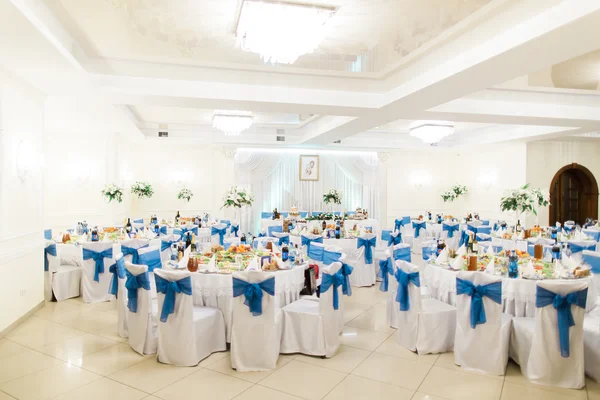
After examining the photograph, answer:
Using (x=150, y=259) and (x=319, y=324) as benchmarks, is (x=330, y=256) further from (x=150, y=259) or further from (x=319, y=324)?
(x=150, y=259)

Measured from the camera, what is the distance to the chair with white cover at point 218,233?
30.7 feet

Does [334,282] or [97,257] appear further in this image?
[97,257]

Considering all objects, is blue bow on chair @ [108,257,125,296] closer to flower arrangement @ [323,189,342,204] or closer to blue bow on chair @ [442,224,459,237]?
blue bow on chair @ [442,224,459,237]

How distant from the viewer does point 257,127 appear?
463 inches

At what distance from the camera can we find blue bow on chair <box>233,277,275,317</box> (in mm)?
3875

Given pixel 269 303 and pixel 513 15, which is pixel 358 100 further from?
pixel 269 303

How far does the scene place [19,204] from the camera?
17.5ft

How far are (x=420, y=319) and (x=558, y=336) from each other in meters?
1.25

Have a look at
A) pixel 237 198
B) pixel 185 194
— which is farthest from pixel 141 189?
pixel 237 198

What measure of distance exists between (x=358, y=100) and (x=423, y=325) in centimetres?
375

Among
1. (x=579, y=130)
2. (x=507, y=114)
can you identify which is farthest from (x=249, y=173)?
(x=579, y=130)

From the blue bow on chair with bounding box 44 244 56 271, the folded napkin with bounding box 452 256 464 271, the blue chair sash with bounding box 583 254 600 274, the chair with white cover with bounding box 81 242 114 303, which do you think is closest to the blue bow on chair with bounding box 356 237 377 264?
the folded napkin with bounding box 452 256 464 271

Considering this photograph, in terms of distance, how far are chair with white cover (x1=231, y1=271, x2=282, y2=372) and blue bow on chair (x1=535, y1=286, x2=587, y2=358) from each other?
8.05 feet

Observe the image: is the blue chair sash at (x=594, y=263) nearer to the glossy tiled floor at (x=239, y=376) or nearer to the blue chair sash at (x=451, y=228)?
the glossy tiled floor at (x=239, y=376)
